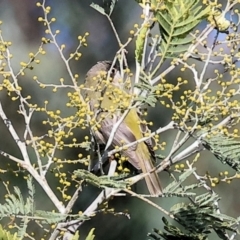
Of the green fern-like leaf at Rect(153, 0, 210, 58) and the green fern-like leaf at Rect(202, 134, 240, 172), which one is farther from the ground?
the green fern-like leaf at Rect(153, 0, 210, 58)

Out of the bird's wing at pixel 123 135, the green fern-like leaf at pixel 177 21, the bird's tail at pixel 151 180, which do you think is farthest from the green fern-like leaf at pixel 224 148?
the bird's tail at pixel 151 180

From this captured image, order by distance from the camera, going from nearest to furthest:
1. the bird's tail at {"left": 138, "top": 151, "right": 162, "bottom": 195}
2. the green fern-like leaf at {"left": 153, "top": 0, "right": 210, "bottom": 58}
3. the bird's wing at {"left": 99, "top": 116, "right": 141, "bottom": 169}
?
1. the green fern-like leaf at {"left": 153, "top": 0, "right": 210, "bottom": 58}
2. the bird's wing at {"left": 99, "top": 116, "right": 141, "bottom": 169}
3. the bird's tail at {"left": 138, "top": 151, "right": 162, "bottom": 195}

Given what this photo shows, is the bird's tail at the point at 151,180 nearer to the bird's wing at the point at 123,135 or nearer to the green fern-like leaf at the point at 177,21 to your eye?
the bird's wing at the point at 123,135

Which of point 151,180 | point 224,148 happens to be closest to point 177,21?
point 224,148

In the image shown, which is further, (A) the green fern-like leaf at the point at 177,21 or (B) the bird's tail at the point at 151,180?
(B) the bird's tail at the point at 151,180

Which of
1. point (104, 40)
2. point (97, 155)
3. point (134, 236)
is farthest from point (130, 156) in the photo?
point (104, 40)

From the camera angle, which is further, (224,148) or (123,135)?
(123,135)

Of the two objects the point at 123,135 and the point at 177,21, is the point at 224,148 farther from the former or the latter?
the point at 123,135

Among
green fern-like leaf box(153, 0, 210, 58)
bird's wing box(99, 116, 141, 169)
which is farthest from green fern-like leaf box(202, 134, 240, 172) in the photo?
bird's wing box(99, 116, 141, 169)

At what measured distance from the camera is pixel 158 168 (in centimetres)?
83

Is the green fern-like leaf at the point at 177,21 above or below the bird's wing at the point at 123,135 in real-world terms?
above

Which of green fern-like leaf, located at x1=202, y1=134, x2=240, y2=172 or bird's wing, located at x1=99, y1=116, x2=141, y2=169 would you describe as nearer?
green fern-like leaf, located at x1=202, y1=134, x2=240, y2=172

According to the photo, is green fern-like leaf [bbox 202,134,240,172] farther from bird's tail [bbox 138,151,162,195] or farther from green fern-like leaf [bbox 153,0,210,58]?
bird's tail [bbox 138,151,162,195]

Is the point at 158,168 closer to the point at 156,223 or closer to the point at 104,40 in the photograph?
the point at 156,223
